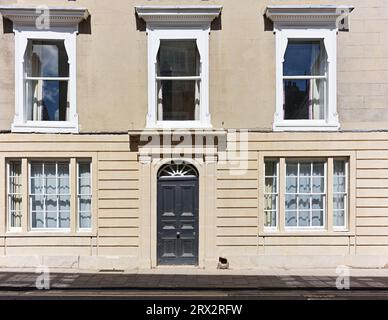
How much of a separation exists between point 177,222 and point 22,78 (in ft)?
18.8

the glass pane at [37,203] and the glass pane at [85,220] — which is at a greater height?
the glass pane at [37,203]

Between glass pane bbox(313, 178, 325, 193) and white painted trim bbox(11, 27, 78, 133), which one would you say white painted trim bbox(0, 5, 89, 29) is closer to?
white painted trim bbox(11, 27, 78, 133)

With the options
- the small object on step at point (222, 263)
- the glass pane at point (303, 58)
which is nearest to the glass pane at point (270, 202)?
the small object on step at point (222, 263)

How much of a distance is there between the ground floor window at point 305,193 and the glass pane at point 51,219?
19.1ft

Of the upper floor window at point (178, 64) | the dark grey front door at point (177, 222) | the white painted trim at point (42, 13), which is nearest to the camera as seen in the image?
the white painted trim at point (42, 13)

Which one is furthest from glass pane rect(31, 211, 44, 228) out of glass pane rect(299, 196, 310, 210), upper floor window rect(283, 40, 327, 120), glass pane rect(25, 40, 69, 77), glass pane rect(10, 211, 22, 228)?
upper floor window rect(283, 40, 327, 120)

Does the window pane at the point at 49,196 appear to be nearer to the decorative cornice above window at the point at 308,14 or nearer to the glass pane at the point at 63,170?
the glass pane at the point at 63,170

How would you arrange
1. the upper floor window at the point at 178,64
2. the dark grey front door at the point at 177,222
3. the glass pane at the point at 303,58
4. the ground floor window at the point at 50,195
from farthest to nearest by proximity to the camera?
1. the glass pane at the point at 303,58
2. the ground floor window at the point at 50,195
3. the dark grey front door at the point at 177,222
4. the upper floor window at the point at 178,64

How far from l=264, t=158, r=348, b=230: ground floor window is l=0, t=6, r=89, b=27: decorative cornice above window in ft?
21.0

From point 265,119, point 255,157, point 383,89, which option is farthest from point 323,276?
point 383,89

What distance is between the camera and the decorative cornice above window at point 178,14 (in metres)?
11.6

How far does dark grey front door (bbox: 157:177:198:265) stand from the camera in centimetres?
1192

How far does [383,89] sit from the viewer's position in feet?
38.8

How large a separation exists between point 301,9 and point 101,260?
28.1ft
